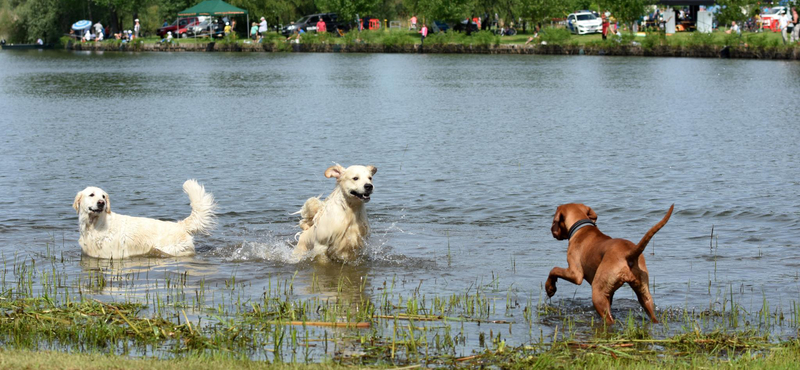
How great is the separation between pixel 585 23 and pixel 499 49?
9857mm

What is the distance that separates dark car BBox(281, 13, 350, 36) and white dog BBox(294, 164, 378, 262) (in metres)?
74.8

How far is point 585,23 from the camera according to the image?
7356 cm

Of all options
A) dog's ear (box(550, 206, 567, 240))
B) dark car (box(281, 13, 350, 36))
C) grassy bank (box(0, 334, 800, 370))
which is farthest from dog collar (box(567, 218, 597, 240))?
dark car (box(281, 13, 350, 36))

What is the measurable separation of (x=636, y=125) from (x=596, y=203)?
40.9 feet

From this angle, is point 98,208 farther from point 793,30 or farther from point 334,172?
point 793,30

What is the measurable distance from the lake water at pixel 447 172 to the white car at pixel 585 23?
29888 millimetres

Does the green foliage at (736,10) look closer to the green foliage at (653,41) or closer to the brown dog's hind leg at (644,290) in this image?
the green foliage at (653,41)

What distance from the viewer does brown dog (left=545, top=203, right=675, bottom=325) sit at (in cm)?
777

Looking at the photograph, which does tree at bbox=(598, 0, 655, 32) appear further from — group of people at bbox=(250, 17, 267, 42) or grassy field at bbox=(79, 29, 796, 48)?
group of people at bbox=(250, 17, 267, 42)

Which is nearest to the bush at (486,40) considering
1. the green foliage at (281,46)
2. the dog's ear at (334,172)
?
the green foliage at (281,46)

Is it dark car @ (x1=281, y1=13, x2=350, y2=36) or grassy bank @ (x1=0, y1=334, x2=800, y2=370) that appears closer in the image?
grassy bank @ (x1=0, y1=334, x2=800, y2=370)

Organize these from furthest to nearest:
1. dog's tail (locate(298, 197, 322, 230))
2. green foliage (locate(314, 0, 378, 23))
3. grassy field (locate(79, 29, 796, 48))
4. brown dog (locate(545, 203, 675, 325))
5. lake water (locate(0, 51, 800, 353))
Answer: green foliage (locate(314, 0, 378, 23)) → grassy field (locate(79, 29, 796, 48)) → dog's tail (locate(298, 197, 322, 230)) → lake water (locate(0, 51, 800, 353)) → brown dog (locate(545, 203, 675, 325))

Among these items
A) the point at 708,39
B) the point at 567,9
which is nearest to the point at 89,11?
the point at 567,9

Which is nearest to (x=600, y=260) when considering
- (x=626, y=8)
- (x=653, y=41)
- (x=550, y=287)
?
(x=550, y=287)
